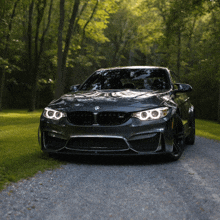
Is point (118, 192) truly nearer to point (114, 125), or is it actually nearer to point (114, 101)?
point (114, 125)

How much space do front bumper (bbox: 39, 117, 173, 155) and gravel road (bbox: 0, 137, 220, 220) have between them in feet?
0.85

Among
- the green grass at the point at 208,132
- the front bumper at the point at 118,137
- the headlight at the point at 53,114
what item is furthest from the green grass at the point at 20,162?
the green grass at the point at 208,132

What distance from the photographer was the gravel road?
9.81 ft

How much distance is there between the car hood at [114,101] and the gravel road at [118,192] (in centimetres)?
86

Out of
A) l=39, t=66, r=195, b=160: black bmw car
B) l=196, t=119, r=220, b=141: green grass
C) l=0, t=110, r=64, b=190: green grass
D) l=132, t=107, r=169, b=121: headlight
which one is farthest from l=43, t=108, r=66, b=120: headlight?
l=196, t=119, r=220, b=141: green grass

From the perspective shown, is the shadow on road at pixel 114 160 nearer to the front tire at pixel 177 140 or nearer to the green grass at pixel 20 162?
the front tire at pixel 177 140

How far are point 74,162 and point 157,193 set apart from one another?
201 centimetres

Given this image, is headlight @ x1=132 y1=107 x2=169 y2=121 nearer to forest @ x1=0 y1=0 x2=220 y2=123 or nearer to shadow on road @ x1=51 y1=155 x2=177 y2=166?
shadow on road @ x1=51 y1=155 x2=177 y2=166

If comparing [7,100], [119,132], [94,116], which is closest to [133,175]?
[119,132]

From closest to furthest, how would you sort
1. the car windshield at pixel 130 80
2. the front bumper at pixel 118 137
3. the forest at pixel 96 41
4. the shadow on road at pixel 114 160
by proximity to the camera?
the front bumper at pixel 118 137
the shadow on road at pixel 114 160
the car windshield at pixel 130 80
the forest at pixel 96 41

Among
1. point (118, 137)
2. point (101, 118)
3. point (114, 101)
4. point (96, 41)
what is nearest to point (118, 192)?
point (118, 137)

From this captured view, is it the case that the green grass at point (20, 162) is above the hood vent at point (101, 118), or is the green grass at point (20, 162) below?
below

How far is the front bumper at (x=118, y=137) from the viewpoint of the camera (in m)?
4.87

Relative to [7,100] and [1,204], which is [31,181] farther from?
[7,100]
